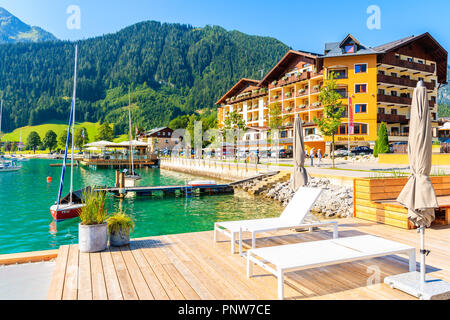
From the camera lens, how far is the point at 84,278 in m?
4.24

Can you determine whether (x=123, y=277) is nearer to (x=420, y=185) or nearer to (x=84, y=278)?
(x=84, y=278)

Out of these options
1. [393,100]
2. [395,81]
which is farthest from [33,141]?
[395,81]

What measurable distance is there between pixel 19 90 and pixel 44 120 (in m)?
46.4

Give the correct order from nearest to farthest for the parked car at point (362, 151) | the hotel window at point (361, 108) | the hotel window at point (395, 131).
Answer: the parked car at point (362, 151) → the hotel window at point (361, 108) → the hotel window at point (395, 131)

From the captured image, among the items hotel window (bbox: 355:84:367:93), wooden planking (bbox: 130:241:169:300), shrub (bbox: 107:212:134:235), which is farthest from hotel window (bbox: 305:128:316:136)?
wooden planking (bbox: 130:241:169:300)

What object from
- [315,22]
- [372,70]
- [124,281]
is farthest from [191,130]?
[124,281]

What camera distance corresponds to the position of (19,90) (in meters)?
182

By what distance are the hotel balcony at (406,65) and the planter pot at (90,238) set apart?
45095 mm

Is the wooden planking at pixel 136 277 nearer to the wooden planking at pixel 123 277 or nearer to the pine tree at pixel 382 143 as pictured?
the wooden planking at pixel 123 277

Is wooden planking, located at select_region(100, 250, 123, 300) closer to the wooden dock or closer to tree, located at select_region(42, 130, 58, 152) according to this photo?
the wooden dock

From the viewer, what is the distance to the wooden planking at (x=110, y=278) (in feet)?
12.2

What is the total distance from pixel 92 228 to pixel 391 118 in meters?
45.1

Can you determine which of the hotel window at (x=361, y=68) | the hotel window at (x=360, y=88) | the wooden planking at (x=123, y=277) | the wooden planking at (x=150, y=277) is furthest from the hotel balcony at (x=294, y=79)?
the wooden planking at (x=123, y=277)
